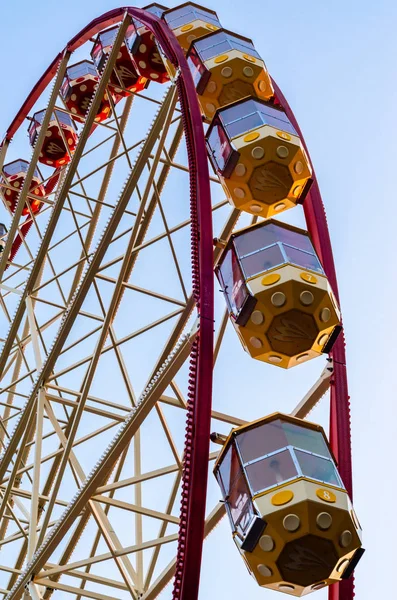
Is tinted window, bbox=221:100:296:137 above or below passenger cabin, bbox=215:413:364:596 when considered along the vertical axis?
above

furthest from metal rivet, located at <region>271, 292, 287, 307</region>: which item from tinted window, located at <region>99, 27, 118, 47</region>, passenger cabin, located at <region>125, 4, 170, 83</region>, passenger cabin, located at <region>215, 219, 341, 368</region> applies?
tinted window, located at <region>99, 27, 118, 47</region>

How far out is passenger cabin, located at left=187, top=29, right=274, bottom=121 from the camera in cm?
1330

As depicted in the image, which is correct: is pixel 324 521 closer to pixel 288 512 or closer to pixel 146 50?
pixel 288 512

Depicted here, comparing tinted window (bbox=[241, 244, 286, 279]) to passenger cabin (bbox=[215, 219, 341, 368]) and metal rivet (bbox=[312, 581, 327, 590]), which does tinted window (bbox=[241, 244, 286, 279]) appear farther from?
metal rivet (bbox=[312, 581, 327, 590])

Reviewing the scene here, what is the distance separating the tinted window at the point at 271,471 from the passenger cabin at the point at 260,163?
4.05 metres

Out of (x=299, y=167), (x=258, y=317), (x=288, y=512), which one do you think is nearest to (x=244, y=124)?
(x=299, y=167)

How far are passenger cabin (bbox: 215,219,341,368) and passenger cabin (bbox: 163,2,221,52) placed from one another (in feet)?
18.4

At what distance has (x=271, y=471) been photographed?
326 inches

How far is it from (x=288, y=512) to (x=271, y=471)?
0.46m

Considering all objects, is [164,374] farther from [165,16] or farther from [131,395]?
[165,16]

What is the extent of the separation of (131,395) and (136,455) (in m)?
1.61

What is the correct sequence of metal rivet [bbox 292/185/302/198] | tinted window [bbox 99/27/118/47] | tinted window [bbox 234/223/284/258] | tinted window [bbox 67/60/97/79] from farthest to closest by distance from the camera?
tinted window [bbox 67/60/97/79] → tinted window [bbox 99/27/118/47] → metal rivet [bbox 292/185/302/198] → tinted window [bbox 234/223/284/258]

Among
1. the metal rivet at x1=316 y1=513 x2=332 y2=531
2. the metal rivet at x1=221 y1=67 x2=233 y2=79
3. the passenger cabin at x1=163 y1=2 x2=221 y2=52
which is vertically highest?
the passenger cabin at x1=163 y1=2 x2=221 y2=52

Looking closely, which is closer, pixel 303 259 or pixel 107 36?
pixel 303 259
